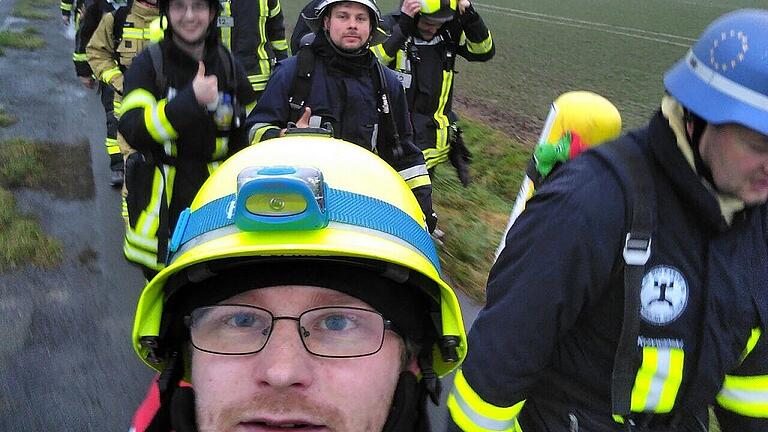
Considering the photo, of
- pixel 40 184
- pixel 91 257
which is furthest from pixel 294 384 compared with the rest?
pixel 40 184

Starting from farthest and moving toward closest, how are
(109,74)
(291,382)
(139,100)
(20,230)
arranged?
1. (109,74)
2. (20,230)
3. (139,100)
4. (291,382)

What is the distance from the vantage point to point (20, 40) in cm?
1191

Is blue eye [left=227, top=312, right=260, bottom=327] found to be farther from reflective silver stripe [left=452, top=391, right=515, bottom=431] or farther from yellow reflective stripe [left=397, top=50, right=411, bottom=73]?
yellow reflective stripe [left=397, top=50, right=411, bottom=73]

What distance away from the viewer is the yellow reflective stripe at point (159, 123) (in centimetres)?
285

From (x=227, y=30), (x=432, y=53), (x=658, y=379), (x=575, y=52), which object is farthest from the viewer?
(x=575, y=52)

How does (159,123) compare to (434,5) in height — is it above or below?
below

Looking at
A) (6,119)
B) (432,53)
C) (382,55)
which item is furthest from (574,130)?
(6,119)

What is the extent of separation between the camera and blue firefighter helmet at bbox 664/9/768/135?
1.56 meters

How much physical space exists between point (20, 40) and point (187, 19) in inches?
422

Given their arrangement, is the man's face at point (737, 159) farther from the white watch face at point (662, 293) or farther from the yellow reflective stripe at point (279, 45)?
the yellow reflective stripe at point (279, 45)

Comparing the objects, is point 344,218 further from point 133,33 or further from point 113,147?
point 113,147

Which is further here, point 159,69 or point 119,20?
point 119,20

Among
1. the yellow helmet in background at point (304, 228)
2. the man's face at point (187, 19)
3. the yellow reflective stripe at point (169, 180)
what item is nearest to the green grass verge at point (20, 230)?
the yellow reflective stripe at point (169, 180)

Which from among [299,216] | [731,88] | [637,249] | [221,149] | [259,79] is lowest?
[259,79]
